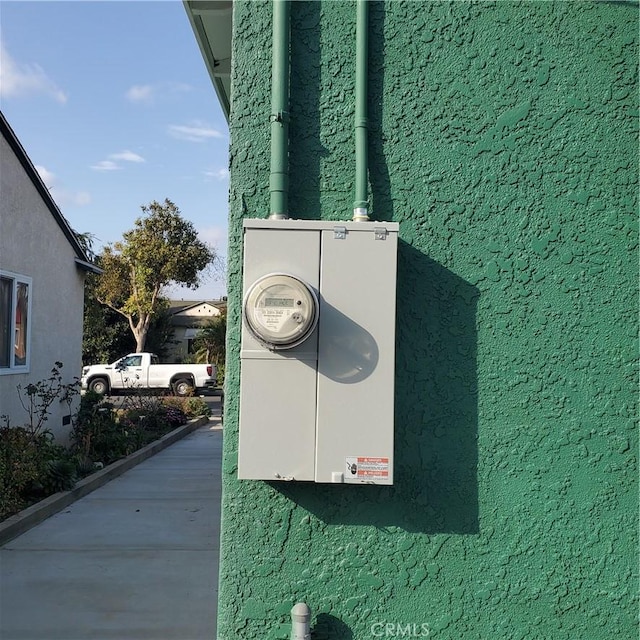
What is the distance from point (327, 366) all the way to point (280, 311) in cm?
25

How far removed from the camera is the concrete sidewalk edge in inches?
272

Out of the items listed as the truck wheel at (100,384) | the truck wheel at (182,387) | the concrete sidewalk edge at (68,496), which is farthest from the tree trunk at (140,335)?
the concrete sidewalk edge at (68,496)

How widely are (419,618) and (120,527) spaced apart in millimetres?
5624

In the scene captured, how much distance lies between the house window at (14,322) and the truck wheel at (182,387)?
16458 mm

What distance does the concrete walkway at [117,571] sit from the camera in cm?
489

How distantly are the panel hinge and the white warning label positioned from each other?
71cm

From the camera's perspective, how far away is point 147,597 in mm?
5402

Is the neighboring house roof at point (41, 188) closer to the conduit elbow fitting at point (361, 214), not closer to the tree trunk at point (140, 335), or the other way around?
the conduit elbow fitting at point (361, 214)

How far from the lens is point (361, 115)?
251 centimetres

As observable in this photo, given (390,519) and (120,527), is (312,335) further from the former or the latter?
(120,527)

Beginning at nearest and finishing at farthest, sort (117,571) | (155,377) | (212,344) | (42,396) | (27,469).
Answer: (117,571) < (27,469) < (42,396) < (155,377) < (212,344)

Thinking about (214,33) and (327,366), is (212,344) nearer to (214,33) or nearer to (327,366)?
(214,33)

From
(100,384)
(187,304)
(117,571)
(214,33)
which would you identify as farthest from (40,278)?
(187,304)

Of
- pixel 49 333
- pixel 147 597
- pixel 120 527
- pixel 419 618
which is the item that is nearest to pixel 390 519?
pixel 419 618
